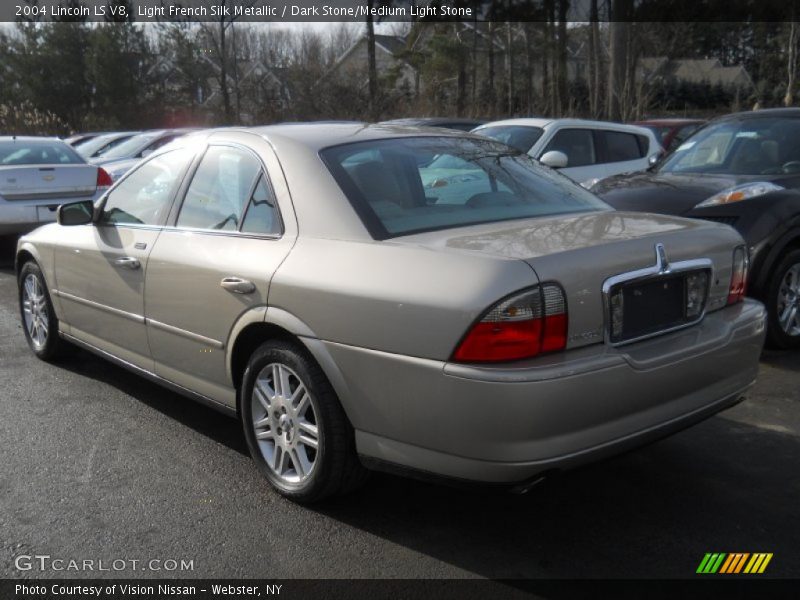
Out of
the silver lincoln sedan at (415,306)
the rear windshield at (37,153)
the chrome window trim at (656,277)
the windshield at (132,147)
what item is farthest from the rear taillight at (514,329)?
the windshield at (132,147)

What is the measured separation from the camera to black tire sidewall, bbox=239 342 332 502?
3215mm

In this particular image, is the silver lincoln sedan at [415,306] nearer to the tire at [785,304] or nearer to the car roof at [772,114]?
the tire at [785,304]

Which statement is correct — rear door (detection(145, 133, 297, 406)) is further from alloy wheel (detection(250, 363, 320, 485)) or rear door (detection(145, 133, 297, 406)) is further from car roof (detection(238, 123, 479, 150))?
alloy wheel (detection(250, 363, 320, 485))

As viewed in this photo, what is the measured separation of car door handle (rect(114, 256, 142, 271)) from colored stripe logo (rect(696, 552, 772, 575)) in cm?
294

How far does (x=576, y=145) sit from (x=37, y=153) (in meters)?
6.75

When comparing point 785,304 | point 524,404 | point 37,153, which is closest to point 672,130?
point 785,304

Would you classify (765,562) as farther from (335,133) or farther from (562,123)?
(562,123)

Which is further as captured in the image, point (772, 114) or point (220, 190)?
point (772, 114)

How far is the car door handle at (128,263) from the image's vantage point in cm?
427

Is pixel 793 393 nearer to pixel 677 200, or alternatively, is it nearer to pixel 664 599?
pixel 677 200

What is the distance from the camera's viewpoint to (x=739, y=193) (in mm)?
5613

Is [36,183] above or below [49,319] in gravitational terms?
above

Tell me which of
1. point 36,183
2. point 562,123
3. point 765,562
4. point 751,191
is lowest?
point 765,562

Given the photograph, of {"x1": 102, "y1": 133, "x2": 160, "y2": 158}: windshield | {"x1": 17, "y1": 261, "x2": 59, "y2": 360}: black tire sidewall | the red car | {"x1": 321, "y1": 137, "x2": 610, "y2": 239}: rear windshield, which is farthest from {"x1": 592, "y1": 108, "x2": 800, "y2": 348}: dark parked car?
{"x1": 102, "y1": 133, "x2": 160, "y2": 158}: windshield
